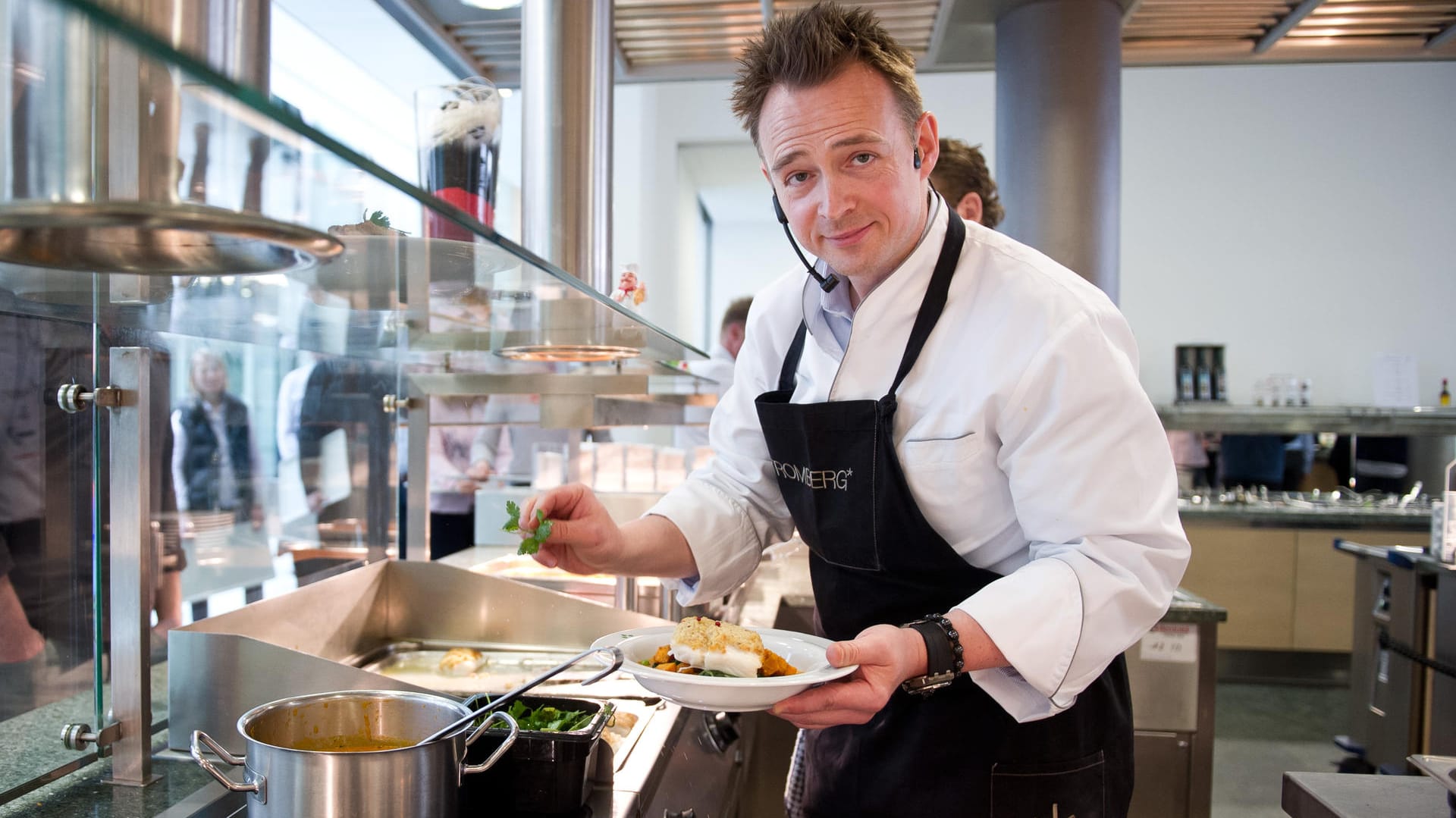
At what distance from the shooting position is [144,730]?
1.30m

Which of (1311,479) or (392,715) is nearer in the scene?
(392,715)

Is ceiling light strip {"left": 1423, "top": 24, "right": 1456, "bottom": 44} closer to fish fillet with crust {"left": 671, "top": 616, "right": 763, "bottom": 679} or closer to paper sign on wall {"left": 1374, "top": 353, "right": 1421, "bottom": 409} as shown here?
paper sign on wall {"left": 1374, "top": 353, "right": 1421, "bottom": 409}

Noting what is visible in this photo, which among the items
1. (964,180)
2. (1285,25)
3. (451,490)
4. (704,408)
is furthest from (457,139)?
(1285,25)

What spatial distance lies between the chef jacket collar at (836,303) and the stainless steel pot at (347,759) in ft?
2.63

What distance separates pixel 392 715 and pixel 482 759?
0.13 meters

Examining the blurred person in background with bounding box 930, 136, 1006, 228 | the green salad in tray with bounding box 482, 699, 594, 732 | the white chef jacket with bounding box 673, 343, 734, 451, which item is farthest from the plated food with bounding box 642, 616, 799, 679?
the white chef jacket with bounding box 673, 343, 734, 451

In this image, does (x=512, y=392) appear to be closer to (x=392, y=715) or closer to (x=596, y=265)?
(x=596, y=265)

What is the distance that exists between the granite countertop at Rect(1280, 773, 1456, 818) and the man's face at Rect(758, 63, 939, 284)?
94 centimetres

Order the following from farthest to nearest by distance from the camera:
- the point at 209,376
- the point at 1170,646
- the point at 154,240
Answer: the point at 209,376
the point at 1170,646
the point at 154,240

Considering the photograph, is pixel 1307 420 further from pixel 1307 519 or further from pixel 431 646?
pixel 431 646

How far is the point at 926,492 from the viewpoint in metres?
1.41

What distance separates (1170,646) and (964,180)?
149 centimetres

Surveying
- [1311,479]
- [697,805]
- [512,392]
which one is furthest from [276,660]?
[1311,479]

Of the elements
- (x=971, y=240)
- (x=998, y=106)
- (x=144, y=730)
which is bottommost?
(x=144, y=730)
